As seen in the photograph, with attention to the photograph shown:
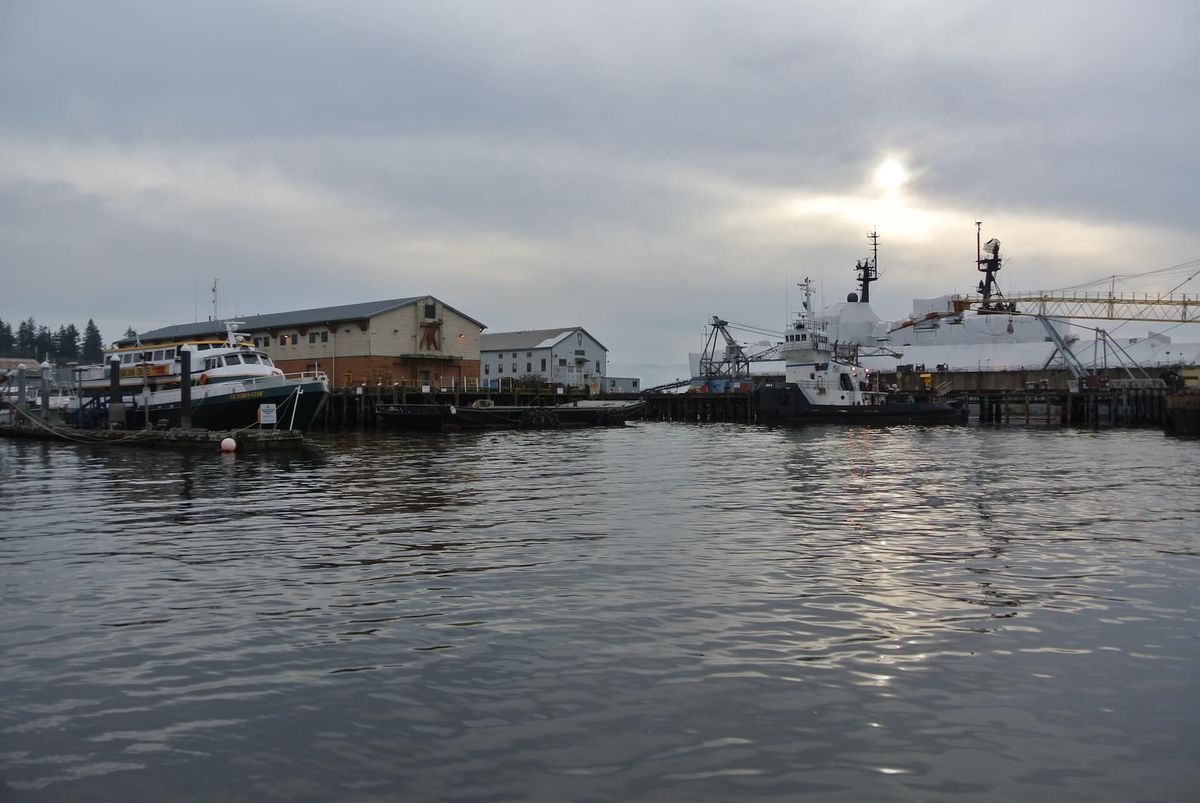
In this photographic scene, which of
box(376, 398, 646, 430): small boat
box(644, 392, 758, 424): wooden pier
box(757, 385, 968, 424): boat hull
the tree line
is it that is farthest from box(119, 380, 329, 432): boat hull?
the tree line

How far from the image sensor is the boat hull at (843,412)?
6412 cm

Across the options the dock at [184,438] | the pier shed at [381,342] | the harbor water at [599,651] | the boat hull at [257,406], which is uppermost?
the pier shed at [381,342]

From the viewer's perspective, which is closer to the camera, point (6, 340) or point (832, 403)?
point (832, 403)

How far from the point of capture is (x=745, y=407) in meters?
78.2

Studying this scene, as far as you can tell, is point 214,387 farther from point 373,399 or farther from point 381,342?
point 381,342

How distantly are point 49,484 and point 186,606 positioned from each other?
17018 mm

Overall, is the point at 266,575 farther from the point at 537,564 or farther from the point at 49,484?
the point at 49,484

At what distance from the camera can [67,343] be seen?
587ft

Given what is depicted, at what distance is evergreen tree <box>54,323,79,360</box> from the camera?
177 meters

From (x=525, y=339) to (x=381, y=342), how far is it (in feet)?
104

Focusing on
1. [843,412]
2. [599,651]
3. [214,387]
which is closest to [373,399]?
[214,387]

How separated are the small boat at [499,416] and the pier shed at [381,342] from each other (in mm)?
9871

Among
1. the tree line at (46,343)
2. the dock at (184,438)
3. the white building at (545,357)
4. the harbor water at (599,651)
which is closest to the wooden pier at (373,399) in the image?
the dock at (184,438)

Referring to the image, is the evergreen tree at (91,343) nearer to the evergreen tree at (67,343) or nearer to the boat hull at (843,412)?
the evergreen tree at (67,343)
